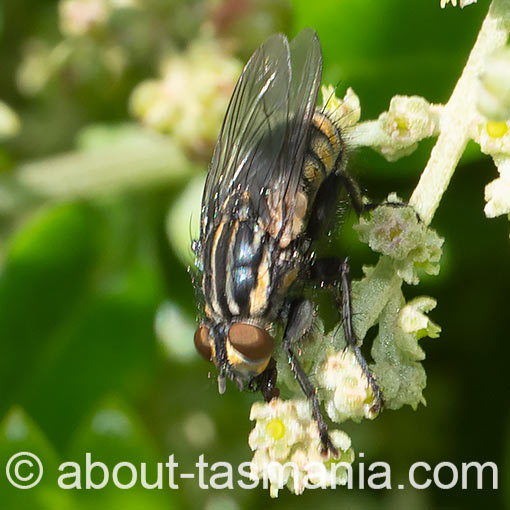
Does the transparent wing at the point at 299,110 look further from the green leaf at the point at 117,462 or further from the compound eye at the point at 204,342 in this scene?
the green leaf at the point at 117,462

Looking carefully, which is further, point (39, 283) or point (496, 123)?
point (39, 283)

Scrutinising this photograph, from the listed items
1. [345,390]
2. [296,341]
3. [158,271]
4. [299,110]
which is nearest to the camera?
[345,390]

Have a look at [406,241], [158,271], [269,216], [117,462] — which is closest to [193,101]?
[158,271]

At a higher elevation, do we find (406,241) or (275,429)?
(406,241)

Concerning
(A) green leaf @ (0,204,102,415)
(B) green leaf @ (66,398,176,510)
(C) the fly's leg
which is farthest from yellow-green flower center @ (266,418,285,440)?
(A) green leaf @ (0,204,102,415)

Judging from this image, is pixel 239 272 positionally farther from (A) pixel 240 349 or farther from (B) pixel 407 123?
(B) pixel 407 123
